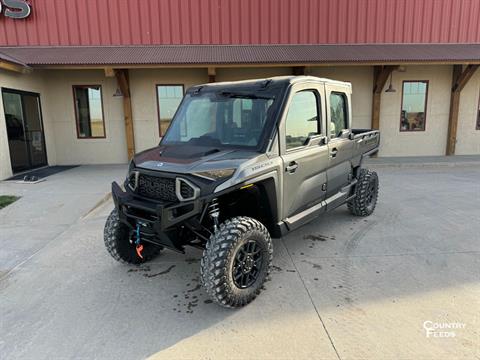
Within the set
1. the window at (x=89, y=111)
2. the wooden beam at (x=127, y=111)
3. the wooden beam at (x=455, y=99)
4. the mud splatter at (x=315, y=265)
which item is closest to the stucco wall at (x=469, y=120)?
the wooden beam at (x=455, y=99)

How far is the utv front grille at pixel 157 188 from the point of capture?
9.48ft

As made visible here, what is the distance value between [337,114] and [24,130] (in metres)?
9.58

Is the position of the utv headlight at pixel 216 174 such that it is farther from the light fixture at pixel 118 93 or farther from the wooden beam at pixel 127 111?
the light fixture at pixel 118 93

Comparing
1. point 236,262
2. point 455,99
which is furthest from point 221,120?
point 455,99

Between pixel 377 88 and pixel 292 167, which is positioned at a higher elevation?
pixel 377 88

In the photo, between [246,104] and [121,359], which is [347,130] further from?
[121,359]

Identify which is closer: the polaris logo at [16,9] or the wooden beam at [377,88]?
the polaris logo at [16,9]

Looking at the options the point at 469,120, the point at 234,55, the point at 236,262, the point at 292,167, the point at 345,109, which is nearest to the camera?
the point at 236,262

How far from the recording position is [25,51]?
1009 centimetres

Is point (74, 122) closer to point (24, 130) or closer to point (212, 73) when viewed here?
point (24, 130)

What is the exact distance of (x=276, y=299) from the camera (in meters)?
3.07

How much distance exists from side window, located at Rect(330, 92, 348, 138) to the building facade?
18.1ft

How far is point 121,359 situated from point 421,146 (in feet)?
41.6

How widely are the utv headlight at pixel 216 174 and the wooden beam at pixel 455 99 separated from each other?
1178 centimetres
